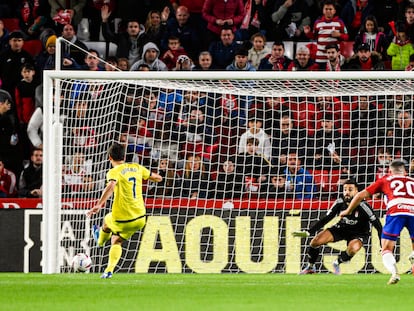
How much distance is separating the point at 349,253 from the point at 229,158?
8.75 feet

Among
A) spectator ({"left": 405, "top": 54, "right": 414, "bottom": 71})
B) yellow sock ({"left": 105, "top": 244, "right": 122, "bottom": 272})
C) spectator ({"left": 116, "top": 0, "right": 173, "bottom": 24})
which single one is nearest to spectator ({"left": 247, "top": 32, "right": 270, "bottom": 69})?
spectator ({"left": 116, "top": 0, "right": 173, "bottom": 24})

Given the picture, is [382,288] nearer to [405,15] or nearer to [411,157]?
[411,157]

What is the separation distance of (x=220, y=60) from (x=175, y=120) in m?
2.49

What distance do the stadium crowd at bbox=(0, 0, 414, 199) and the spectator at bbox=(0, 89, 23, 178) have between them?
2 cm

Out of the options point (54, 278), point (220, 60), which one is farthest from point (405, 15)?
point (54, 278)

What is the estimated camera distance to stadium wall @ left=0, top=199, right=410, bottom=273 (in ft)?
55.6

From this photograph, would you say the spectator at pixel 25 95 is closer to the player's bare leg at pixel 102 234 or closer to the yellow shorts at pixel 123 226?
the player's bare leg at pixel 102 234

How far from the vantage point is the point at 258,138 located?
695 inches

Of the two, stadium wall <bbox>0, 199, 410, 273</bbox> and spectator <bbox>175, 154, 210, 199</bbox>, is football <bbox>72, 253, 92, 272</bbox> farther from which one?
spectator <bbox>175, 154, 210, 199</bbox>

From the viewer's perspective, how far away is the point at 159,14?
2148 centimetres

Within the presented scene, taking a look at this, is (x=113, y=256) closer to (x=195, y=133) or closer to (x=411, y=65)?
(x=195, y=133)

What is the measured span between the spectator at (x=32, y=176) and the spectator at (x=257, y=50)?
439 cm

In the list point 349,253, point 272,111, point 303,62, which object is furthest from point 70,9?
point 349,253

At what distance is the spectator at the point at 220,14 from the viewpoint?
69.5ft
